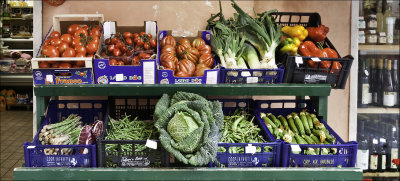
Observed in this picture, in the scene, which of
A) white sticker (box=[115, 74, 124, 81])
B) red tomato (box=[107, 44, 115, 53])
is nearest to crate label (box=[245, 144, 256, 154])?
white sticker (box=[115, 74, 124, 81])

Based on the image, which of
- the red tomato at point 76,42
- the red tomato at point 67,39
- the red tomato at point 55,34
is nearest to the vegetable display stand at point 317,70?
the red tomato at point 76,42

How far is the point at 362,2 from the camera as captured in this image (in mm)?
3816

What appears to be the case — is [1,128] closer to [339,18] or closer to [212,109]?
[212,109]

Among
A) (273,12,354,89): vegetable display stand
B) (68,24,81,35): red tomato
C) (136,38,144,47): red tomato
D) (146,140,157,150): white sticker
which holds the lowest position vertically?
(146,140,157,150): white sticker

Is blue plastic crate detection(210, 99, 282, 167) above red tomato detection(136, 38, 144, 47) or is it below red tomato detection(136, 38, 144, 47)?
below

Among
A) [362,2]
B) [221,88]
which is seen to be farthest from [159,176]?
[362,2]

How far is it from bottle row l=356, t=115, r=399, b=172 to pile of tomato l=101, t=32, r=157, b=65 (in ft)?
8.57

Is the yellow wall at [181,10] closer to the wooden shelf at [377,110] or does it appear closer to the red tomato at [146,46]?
the red tomato at [146,46]

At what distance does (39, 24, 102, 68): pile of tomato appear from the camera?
2496 millimetres

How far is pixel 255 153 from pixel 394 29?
2.64 meters

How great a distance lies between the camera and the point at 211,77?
2.49 m

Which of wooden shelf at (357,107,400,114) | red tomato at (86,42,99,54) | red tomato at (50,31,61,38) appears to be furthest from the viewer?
wooden shelf at (357,107,400,114)

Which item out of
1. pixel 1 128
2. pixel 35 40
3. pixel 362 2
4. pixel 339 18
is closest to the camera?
pixel 35 40

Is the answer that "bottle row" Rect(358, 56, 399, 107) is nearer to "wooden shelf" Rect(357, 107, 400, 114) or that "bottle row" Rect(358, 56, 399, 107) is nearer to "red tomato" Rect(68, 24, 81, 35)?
"wooden shelf" Rect(357, 107, 400, 114)
